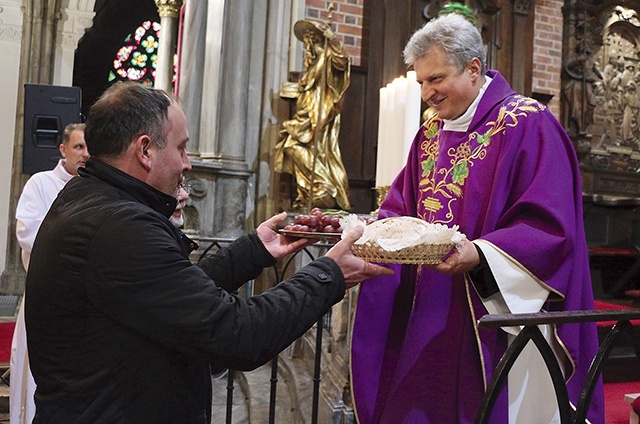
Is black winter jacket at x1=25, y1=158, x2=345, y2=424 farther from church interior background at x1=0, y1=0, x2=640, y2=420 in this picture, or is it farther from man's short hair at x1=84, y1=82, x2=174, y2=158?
church interior background at x1=0, y1=0, x2=640, y2=420

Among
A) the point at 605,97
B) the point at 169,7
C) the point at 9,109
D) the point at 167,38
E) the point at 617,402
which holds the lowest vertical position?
the point at 617,402

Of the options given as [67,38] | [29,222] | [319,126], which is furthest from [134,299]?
[67,38]

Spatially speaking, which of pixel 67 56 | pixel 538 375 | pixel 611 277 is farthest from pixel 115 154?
pixel 67 56

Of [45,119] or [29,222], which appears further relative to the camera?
[45,119]

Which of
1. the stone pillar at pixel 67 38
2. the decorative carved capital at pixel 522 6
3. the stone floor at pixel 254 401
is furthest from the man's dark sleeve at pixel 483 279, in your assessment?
the stone pillar at pixel 67 38

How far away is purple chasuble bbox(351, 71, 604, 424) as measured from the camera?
211 centimetres

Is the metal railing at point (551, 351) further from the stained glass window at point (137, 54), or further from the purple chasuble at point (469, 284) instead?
the stained glass window at point (137, 54)

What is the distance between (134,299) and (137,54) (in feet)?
52.5

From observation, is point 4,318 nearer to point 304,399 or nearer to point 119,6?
point 304,399

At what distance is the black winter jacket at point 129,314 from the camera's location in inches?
57.0

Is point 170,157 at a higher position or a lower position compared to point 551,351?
higher

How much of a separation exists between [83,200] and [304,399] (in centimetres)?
297

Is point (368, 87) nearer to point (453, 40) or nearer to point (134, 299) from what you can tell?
point (453, 40)

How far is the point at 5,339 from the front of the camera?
602 centimetres
